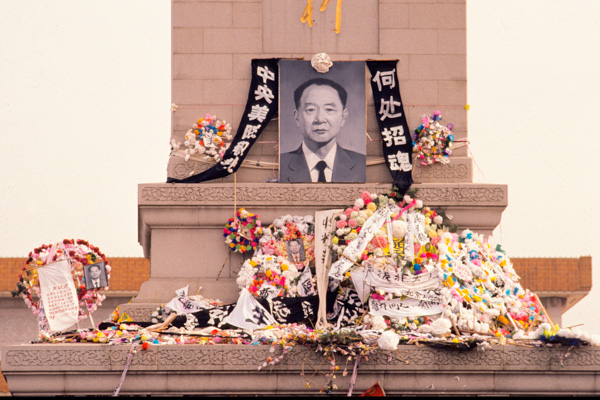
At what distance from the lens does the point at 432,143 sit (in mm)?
18922

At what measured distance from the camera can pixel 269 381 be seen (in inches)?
610

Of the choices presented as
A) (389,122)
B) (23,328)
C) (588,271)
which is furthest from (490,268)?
(23,328)

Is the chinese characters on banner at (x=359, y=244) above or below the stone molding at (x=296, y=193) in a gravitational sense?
below

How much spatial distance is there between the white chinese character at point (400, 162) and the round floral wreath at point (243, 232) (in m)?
2.22

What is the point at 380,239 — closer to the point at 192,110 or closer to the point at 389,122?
the point at 389,122

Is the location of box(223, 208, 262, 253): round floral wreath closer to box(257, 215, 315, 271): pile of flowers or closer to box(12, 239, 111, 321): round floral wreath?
box(257, 215, 315, 271): pile of flowers

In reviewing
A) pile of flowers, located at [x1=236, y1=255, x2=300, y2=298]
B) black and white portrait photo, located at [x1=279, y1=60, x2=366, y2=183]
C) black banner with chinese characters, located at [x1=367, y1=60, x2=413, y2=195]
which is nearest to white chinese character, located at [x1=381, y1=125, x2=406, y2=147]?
black banner with chinese characters, located at [x1=367, y1=60, x2=413, y2=195]

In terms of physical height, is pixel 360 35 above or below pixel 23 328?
above

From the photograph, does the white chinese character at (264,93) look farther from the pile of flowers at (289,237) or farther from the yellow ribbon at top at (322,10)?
the pile of flowers at (289,237)

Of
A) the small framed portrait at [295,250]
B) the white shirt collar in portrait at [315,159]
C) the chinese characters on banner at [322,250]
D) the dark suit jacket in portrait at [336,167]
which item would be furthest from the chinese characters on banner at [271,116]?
the small framed portrait at [295,250]

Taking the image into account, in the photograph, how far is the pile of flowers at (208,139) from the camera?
746 inches

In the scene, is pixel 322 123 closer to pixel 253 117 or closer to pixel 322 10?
pixel 253 117

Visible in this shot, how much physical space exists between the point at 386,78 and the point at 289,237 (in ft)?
9.78

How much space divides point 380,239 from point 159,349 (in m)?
3.74
